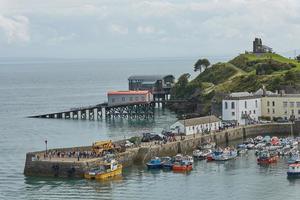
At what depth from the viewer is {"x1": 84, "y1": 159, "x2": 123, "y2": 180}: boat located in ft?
233

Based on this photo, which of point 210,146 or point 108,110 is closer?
point 210,146

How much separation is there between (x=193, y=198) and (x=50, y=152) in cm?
1923

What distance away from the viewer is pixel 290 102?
4414 inches

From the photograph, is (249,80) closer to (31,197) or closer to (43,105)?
(43,105)

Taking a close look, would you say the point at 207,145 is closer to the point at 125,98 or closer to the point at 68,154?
the point at 68,154

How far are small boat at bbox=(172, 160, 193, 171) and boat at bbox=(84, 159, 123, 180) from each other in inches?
254

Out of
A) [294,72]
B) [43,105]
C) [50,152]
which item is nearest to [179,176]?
[50,152]

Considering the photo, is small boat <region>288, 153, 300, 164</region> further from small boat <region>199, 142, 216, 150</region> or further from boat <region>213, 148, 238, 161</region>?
small boat <region>199, 142, 216, 150</region>

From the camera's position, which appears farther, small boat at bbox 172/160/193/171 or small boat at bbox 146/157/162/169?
small boat at bbox 146/157/162/169

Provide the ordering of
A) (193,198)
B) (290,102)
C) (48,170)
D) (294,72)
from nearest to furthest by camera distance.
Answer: (193,198) → (48,170) → (290,102) → (294,72)

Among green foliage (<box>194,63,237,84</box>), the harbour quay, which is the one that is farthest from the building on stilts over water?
the harbour quay

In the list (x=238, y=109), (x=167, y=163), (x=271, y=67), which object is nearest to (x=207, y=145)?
(x=167, y=163)

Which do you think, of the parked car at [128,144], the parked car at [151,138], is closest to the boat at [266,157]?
the parked car at [151,138]

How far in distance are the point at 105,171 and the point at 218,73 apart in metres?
102
